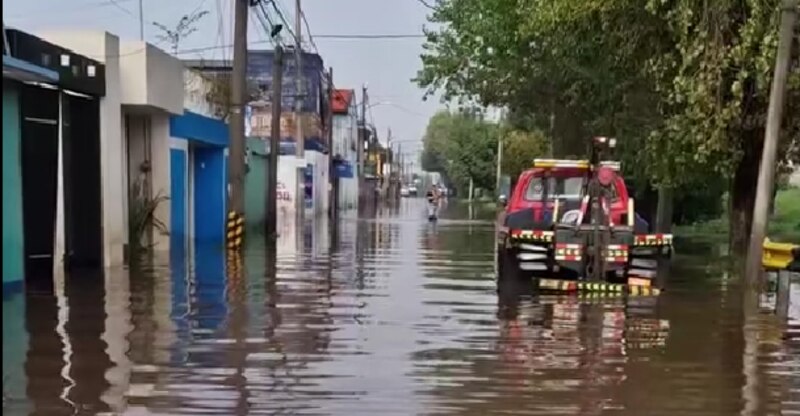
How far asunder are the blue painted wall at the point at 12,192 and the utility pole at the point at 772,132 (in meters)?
11.8

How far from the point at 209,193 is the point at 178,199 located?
468cm

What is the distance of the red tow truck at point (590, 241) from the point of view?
17.2 metres

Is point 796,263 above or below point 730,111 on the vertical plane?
below

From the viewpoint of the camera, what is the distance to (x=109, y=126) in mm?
22000

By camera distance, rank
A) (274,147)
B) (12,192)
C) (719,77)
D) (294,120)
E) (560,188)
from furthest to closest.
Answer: (294,120) → (274,147) → (560,188) → (719,77) → (12,192)

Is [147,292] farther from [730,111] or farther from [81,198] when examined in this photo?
[730,111]

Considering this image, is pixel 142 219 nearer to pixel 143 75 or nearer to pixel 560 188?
pixel 143 75

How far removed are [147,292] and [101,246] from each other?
5.04m

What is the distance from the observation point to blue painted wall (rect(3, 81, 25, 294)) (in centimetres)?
1723

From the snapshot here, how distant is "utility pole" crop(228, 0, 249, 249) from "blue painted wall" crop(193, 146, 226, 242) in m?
5.79

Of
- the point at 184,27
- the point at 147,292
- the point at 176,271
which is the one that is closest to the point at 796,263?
the point at 147,292

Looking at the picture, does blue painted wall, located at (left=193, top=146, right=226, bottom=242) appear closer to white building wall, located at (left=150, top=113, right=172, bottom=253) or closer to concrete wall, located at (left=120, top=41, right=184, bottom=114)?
white building wall, located at (left=150, top=113, right=172, bottom=253)

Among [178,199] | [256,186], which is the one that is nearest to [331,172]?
[256,186]

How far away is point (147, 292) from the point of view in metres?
17.2
